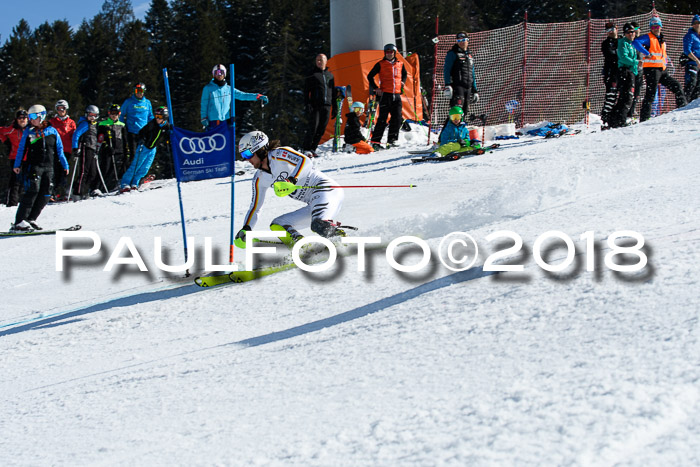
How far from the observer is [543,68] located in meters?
19.6

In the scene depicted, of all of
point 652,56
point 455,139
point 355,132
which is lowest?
point 455,139

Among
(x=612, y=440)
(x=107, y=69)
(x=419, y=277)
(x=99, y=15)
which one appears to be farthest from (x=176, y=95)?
(x=612, y=440)

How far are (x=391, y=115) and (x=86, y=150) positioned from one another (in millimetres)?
5950

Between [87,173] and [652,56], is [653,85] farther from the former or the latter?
[87,173]

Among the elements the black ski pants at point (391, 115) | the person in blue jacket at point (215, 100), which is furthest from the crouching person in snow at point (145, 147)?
the black ski pants at point (391, 115)

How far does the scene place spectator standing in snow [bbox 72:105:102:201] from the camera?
13086 millimetres

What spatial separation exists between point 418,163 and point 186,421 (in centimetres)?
958

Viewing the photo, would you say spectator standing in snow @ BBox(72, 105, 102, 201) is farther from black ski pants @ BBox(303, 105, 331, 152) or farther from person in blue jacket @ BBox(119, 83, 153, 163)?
black ski pants @ BBox(303, 105, 331, 152)

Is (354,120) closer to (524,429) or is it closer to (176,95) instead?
(524,429)

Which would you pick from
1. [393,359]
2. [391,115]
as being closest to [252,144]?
[393,359]

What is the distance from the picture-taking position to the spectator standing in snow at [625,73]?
11836 millimetres

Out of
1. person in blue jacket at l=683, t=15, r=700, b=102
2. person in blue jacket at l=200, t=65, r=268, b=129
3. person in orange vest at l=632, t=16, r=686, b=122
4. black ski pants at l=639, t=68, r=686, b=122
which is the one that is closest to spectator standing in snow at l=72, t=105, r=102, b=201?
person in blue jacket at l=200, t=65, r=268, b=129

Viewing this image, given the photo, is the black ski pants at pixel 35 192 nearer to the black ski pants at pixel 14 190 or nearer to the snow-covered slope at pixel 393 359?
the black ski pants at pixel 14 190
